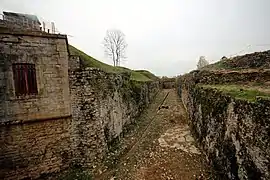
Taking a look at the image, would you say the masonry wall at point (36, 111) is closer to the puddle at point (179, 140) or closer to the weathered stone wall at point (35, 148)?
the weathered stone wall at point (35, 148)

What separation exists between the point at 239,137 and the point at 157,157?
193 inches

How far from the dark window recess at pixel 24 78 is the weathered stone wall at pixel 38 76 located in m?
0.13

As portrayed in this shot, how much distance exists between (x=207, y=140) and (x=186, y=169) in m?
1.46

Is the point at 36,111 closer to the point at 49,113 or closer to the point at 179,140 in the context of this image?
the point at 49,113

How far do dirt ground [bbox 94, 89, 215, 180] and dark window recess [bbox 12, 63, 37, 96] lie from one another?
4.31m

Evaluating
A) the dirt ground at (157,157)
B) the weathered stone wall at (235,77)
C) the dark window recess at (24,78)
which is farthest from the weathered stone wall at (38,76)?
the weathered stone wall at (235,77)

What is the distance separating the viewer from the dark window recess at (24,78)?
7.70m

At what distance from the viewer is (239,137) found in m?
5.16

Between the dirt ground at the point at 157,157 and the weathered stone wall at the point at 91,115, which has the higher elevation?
the weathered stone wall at the point at 91,115

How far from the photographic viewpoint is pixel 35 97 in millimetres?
8047

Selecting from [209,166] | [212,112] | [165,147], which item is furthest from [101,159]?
[212,112]

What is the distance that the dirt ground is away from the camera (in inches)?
→ 314

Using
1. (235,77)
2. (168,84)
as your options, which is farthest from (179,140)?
(168,84)

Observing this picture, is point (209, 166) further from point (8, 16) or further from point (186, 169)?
point (8, 16)
